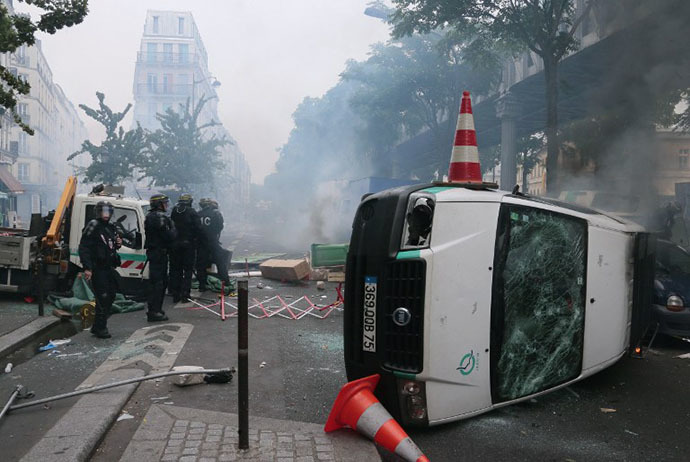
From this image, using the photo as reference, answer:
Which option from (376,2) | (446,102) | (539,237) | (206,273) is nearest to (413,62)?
(446,102)

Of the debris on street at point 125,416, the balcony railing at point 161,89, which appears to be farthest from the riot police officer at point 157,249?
the balcony railing at point 161,89

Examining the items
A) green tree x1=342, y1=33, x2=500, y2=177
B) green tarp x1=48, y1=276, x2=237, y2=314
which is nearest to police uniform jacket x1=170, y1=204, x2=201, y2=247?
green tarp x1=48, y1=276, x2=237, y2=314

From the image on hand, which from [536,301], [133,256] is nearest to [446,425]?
[536,301]

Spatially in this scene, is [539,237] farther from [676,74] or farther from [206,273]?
[676,74]

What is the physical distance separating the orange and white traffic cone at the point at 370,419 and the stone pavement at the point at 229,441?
0.28 feet

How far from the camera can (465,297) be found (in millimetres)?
3697

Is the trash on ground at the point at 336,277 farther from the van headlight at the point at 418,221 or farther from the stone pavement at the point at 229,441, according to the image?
the van headlight at the point at 418,221

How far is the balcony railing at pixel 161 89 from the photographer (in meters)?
87.6

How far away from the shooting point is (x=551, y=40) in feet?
53.2

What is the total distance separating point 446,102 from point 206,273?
23307mm

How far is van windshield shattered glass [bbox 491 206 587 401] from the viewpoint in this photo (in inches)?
154

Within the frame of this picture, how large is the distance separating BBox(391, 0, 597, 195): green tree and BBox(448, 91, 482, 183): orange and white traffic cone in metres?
12.4

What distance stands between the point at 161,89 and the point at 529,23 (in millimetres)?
81709

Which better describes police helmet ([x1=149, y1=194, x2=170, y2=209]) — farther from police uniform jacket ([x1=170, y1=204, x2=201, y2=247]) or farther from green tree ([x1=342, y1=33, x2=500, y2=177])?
green tree ([x1=342, y1=33, x2=500, y2=177])
